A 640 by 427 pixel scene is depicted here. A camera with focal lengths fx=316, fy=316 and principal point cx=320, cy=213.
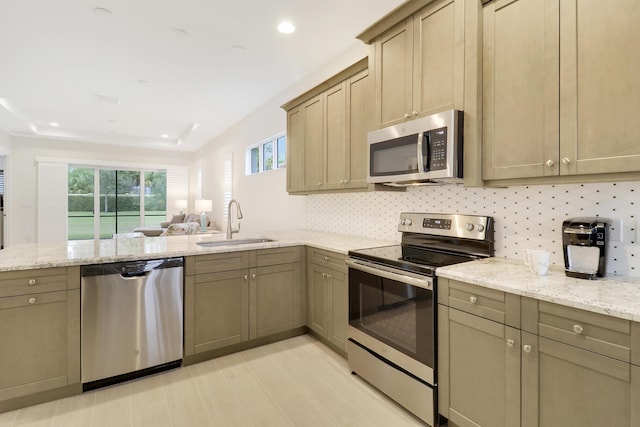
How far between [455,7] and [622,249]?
159cm

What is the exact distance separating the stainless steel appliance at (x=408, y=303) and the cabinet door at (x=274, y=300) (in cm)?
77

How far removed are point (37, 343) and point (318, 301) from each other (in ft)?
6.41

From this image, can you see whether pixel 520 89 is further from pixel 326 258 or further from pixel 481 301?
pixel 326 258

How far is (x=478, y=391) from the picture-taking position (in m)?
1.55

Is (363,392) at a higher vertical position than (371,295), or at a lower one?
lower

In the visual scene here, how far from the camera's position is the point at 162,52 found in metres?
3.46

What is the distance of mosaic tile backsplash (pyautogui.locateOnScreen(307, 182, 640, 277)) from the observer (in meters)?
1.54

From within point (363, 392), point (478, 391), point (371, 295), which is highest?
point (371, 295)

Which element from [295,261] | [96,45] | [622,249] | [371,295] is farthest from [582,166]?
[96,45]

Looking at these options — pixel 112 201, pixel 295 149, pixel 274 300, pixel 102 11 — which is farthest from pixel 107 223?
pixel 274 300

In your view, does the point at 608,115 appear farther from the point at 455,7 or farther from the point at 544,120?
the point at 455,7

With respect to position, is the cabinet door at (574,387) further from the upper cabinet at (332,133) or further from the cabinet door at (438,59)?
the upper cabinet at (332,133)

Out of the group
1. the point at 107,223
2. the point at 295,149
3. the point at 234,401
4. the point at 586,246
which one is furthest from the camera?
the point at 107,223

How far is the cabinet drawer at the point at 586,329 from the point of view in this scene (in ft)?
3.67
